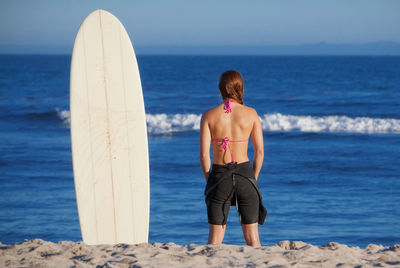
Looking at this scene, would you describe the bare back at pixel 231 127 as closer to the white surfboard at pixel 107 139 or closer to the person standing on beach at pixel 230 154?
the person standing on beach at pixel 230 154

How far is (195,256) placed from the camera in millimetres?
3182

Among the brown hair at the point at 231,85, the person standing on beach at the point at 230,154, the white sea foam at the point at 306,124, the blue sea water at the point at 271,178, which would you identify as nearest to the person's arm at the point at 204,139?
the person standing on beach at the point at 230,154

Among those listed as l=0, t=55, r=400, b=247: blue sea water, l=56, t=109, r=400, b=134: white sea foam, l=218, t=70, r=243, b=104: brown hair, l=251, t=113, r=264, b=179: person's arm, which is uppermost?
l=218, t=70, r=243, b=104: brown hair

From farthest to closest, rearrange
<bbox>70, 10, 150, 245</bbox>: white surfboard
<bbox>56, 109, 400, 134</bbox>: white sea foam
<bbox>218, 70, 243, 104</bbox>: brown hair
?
<bbox>56, 109, 400, 134</bbox>: white sea foam, <bbox>70, 10, 150, 245</bbox>: white surfboard, <bbox>218, 70, 243, 104</bbox>: brown hair

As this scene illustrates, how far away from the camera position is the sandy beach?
308 cm

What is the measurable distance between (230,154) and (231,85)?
421mm

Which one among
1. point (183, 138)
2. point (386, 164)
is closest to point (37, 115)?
point (183, 138)

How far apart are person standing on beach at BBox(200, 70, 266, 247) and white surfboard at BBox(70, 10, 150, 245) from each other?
141 cm

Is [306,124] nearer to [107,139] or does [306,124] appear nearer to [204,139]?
[107,139]

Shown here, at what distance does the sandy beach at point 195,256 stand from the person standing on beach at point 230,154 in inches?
8.7

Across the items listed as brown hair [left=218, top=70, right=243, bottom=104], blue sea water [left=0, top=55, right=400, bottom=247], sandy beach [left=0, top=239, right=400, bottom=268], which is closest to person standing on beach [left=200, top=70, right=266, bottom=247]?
brown hair [left=218, top=70, right=243, bottom=104]

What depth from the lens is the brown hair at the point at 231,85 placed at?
303 cm

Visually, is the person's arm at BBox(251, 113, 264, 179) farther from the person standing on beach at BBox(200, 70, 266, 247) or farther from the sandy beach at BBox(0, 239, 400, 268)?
the sandy beach at BBox(0, 239, 400, 268)

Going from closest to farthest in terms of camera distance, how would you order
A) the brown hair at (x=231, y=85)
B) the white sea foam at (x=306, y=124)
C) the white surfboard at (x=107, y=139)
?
the brown hair at (x=231, y=85) → the white surfboard at (x=107, y=139) → the white sea foam at (x=306, y=124)
